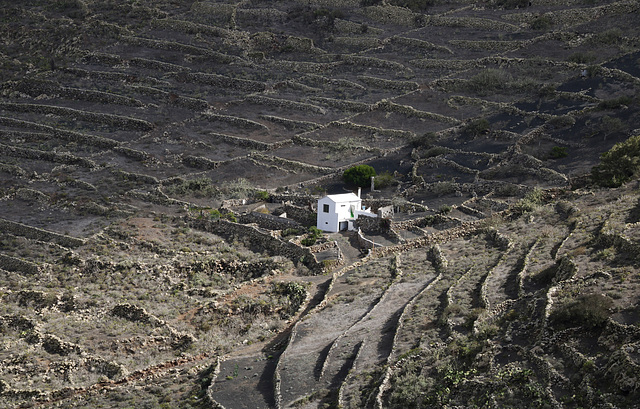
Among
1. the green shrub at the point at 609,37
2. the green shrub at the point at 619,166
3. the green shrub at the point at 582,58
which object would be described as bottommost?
the green shrub at the point at 619,166

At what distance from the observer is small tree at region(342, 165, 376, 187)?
65.9 m

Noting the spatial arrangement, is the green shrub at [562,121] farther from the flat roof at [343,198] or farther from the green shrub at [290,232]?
the green shrub at [290,232]

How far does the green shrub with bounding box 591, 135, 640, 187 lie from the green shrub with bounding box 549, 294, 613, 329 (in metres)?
24.5

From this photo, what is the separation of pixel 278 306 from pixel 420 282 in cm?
798

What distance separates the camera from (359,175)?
66125mm

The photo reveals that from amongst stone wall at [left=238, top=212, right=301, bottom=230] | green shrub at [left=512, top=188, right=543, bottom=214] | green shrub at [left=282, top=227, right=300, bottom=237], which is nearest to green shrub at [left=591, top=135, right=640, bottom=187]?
green shrub at [left=512, top=188, right=543, bottom=214]

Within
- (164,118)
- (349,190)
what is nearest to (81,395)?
(349,190)

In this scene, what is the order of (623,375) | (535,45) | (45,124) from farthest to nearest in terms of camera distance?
(535,45) → (45,124) → (623,375)

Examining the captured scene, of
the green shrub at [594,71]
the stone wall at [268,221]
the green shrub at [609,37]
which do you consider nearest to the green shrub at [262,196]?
the stone wall at [268,221]

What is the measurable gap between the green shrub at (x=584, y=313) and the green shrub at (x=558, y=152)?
1422 inches

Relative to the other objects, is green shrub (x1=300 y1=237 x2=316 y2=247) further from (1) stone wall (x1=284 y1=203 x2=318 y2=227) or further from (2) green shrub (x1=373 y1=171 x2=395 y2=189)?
(2) green shrub (x1=373 y1=171 x2=395 y2=189)

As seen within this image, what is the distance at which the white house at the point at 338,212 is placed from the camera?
57906 millimetres

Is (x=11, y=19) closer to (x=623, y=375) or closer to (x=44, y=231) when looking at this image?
(x=44, y=231)

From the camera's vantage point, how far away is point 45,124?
80.6 metres
